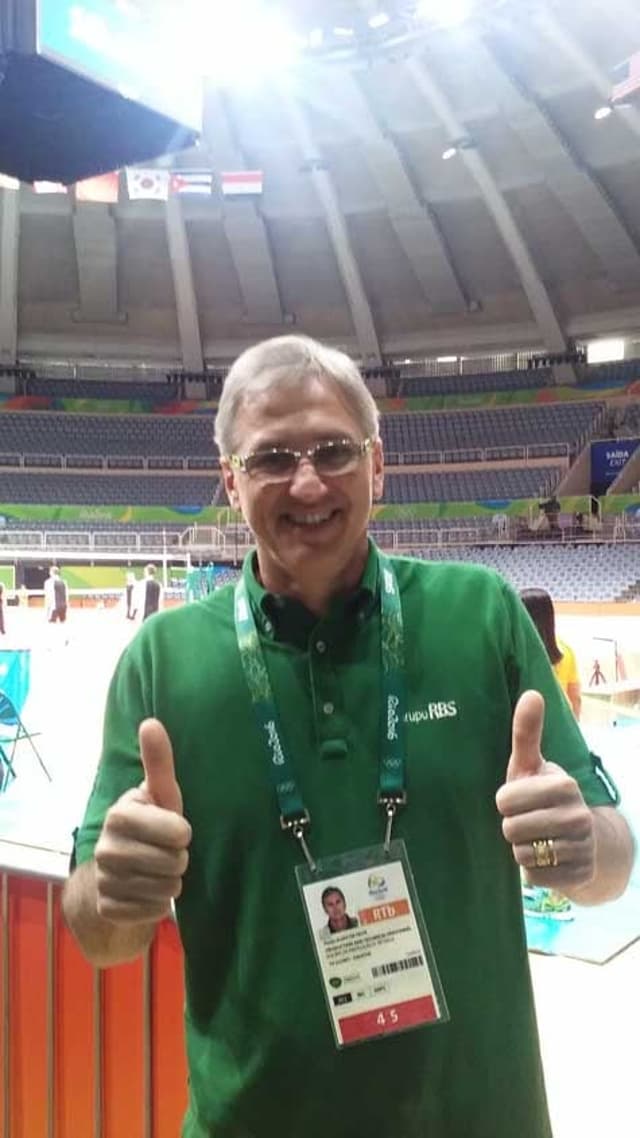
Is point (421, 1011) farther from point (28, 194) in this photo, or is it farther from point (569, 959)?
point (28, 194)

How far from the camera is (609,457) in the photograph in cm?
3014

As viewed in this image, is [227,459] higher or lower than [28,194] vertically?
lower

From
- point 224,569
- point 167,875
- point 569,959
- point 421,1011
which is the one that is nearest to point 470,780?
point 421,1011

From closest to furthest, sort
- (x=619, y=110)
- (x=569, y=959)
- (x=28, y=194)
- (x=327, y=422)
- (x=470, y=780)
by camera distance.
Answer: (x=470, y=780)
(x=327, y=422)
(x=569, y=959)
(x=619, y=110)
(x=28, y=194)

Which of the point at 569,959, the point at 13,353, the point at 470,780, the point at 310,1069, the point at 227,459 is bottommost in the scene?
the point at 569,959

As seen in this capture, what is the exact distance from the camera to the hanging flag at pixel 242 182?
26.8m

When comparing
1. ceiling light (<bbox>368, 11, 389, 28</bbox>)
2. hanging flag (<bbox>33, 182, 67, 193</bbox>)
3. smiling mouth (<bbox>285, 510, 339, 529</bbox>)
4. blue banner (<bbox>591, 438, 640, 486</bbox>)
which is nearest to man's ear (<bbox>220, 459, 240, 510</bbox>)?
smiling mouth (<bbox>285, 510, 339, 529</bbox>)

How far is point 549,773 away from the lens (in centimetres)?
137

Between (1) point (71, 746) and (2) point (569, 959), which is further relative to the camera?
(1) point (71, 746)

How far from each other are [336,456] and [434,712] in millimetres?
484

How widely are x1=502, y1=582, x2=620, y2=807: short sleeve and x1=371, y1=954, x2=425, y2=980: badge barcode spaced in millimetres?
395

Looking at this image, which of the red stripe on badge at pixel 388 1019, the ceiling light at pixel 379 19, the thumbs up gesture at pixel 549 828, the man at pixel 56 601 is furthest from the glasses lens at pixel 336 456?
the ceiling light at pixel 379 19

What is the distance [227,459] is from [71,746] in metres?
7.29

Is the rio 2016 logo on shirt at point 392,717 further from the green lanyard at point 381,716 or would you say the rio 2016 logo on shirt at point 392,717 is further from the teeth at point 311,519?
the teeth at point 311,519
